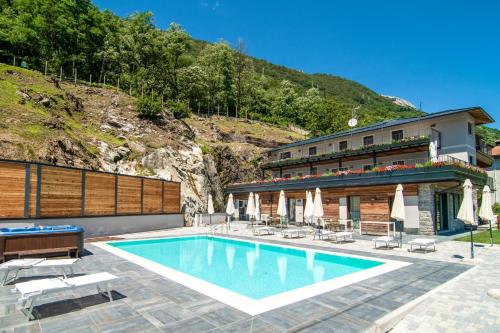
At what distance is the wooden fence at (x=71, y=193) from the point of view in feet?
45.9

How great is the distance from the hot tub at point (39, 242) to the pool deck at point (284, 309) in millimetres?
2473

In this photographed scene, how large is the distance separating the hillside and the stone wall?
58.9ft

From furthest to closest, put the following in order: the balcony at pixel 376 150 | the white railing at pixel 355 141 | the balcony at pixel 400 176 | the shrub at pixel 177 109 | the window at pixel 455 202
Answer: the shrub at pixel 177 109
the white railing at pixel 355 141
the balcony at pixel 376 150
the window at pixel 455 202
the balcony at pixel 400 176

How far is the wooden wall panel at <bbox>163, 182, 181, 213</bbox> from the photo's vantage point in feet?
77.6

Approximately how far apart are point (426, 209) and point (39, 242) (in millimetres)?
20159

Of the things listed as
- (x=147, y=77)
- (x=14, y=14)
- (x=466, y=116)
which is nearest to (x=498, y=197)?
(x=466, y=116)

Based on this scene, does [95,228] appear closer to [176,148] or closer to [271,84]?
[176,148]

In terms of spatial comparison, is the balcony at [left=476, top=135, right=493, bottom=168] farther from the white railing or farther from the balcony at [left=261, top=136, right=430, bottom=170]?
the balcony at [left=261, top=136, right=430, bottom=170]

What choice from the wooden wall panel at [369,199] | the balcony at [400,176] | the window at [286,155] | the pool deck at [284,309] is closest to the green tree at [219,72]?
the window at [286,155]

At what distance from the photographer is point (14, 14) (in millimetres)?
39469

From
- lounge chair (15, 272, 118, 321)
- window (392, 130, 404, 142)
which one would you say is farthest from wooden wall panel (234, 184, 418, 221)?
lounge chair (15, 272, 118, 321)

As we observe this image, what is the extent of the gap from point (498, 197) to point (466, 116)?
69.2 ft

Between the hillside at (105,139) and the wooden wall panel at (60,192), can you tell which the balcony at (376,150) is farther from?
the wooden wall panel at (60,192)

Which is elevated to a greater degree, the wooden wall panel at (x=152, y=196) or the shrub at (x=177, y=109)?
the shrub at (x=177, y=109)
